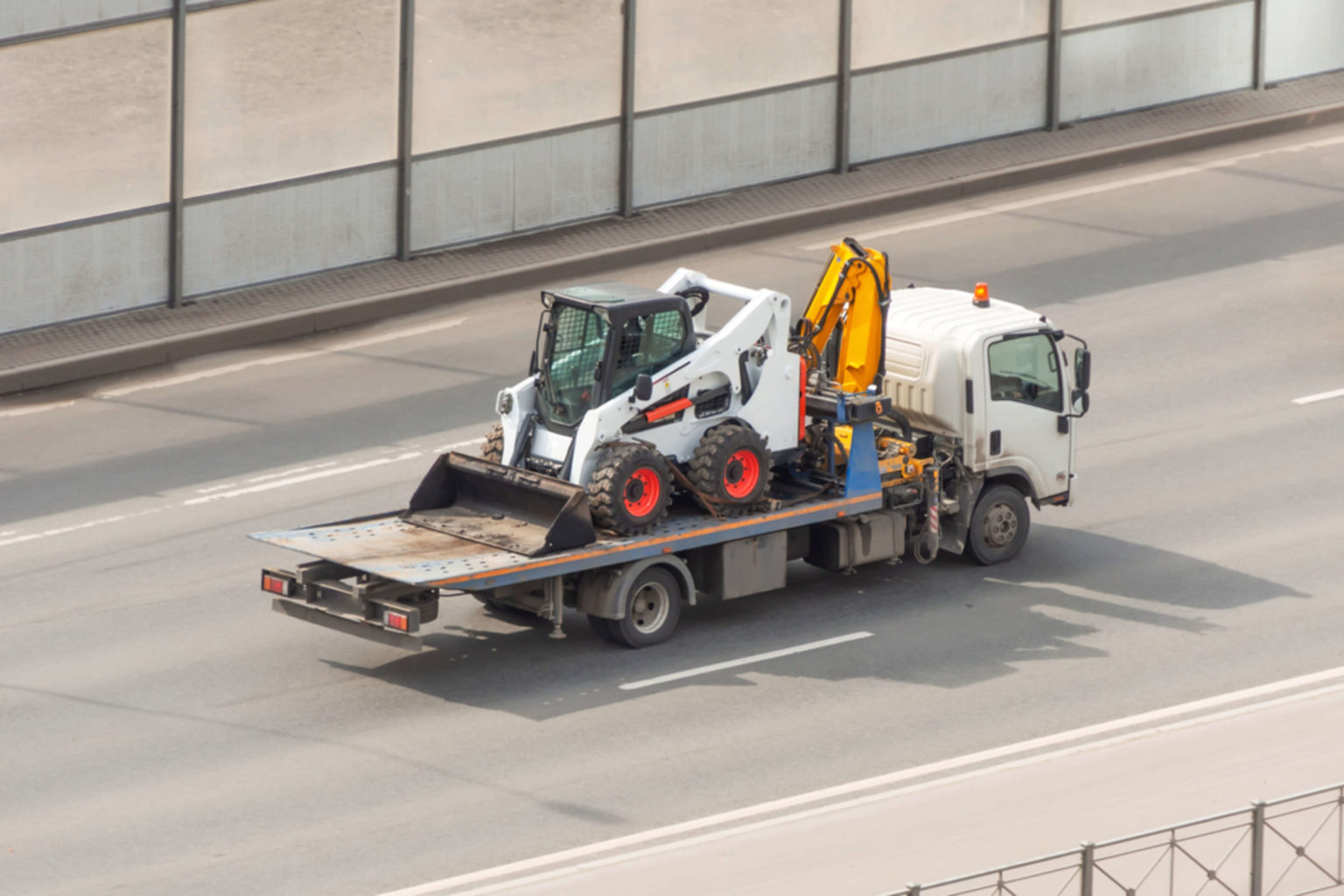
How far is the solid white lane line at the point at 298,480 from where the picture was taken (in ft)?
74.0

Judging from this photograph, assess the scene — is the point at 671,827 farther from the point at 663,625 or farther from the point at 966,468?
the point at 966,468

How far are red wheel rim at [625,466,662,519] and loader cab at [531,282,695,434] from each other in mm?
738

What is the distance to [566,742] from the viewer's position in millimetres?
17438

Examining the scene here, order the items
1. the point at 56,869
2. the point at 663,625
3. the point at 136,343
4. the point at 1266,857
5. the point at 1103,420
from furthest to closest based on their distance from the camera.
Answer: the point at 136,343 < the point at 1103,420 < the point at 663,625 < the point at 56,869 < the point at 1266,857

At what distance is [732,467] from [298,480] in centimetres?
542

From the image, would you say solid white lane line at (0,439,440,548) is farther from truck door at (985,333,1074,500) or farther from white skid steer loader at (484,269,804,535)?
truck door at (985,333,1074,500)

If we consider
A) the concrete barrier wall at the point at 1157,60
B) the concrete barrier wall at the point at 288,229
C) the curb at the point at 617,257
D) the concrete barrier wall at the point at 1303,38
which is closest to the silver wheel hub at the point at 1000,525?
the curb at the point at 617,257

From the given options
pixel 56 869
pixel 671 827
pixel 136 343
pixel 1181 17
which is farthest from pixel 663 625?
pixel 1181 17

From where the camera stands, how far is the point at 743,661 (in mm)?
19016

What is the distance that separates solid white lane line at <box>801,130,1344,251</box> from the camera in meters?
30.3

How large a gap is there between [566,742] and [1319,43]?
21.8m

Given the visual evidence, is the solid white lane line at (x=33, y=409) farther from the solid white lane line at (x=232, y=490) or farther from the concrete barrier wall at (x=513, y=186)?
the concrete barrier wall at (x=513, y=186)

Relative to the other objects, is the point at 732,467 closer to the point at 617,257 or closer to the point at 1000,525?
the point at 1000,525

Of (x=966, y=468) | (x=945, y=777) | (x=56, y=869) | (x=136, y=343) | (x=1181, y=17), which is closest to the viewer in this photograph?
(x=56, y=869)
